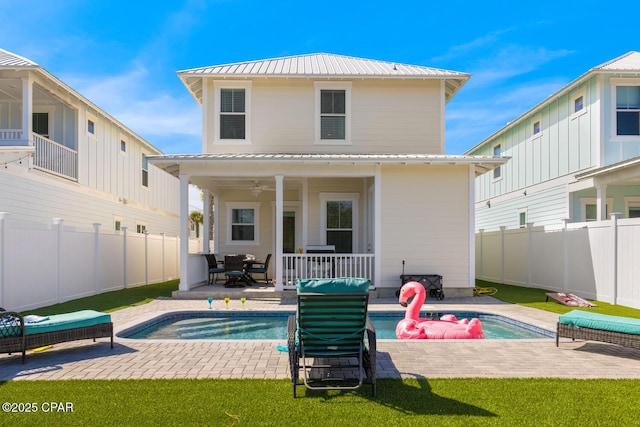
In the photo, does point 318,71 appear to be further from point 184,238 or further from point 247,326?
point 247,326

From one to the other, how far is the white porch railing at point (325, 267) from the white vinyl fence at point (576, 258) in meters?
5.93

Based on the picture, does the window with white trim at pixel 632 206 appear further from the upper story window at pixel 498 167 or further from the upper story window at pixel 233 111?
the upper story window at pixel 233 111

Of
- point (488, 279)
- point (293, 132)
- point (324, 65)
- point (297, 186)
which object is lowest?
point (488, 279)

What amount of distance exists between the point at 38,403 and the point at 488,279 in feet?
57.4

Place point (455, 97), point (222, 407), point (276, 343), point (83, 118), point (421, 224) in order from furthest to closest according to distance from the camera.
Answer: point (83, 118)
point (455, 97)
point (421, 224)
point (276, 343)
point (222, 407)

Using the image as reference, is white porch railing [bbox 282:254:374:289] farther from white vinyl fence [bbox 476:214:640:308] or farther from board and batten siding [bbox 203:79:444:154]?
white vinyl fence [bbox 476:214:640:308]

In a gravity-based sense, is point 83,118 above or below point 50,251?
above

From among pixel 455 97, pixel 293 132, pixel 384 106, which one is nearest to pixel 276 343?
pixel 293 132

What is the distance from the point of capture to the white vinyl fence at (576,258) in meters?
10.5

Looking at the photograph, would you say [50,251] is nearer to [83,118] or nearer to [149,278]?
[149,278]

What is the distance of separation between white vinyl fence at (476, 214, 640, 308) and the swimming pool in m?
3.90

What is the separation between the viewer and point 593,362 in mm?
5625

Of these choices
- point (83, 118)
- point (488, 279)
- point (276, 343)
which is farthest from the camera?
point (488, 279)

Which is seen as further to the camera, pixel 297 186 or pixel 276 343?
pixel 297 186
